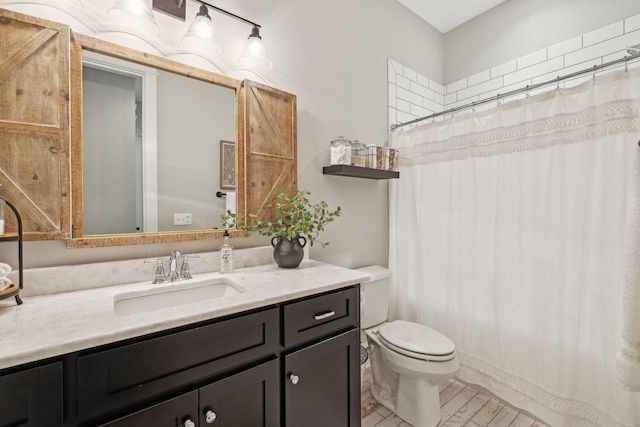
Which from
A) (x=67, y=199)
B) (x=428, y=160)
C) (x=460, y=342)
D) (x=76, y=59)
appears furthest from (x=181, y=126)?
(x=460, y=342)

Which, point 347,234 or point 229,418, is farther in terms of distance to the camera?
point 347,234

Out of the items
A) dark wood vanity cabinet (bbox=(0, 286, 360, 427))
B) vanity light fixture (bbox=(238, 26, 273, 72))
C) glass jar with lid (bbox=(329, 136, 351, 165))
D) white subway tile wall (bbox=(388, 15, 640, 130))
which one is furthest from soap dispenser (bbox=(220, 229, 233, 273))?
white subway tile wall (bbox=(388, 15, 640, 130))

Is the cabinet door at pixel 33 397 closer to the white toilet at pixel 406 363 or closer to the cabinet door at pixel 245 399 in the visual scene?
the cabinet door at pixel 245 399

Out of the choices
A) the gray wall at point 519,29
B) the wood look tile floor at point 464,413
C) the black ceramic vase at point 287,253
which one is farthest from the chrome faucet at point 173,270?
the gray wall at point 519,29

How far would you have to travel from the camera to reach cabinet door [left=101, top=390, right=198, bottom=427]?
0.78 metres

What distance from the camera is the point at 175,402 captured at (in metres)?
0.85

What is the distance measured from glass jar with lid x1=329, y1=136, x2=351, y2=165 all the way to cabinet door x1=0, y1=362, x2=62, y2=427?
1.51m

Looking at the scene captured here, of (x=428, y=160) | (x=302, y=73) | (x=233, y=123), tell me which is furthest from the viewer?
(x=428, y=160)

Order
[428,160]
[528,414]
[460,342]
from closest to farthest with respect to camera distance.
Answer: [528,414]
[460,342]
[428,160]

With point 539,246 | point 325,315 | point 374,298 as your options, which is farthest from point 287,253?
point 539,246

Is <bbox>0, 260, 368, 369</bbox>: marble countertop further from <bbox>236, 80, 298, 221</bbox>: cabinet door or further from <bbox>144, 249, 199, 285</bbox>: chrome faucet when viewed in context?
<bbox>236, 80, 298, 221</bbox>: cabinet door

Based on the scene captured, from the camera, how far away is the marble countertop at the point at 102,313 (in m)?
0.70

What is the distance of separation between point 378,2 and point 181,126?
1.82 meters

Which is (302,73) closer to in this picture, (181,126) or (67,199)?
(181,126)
